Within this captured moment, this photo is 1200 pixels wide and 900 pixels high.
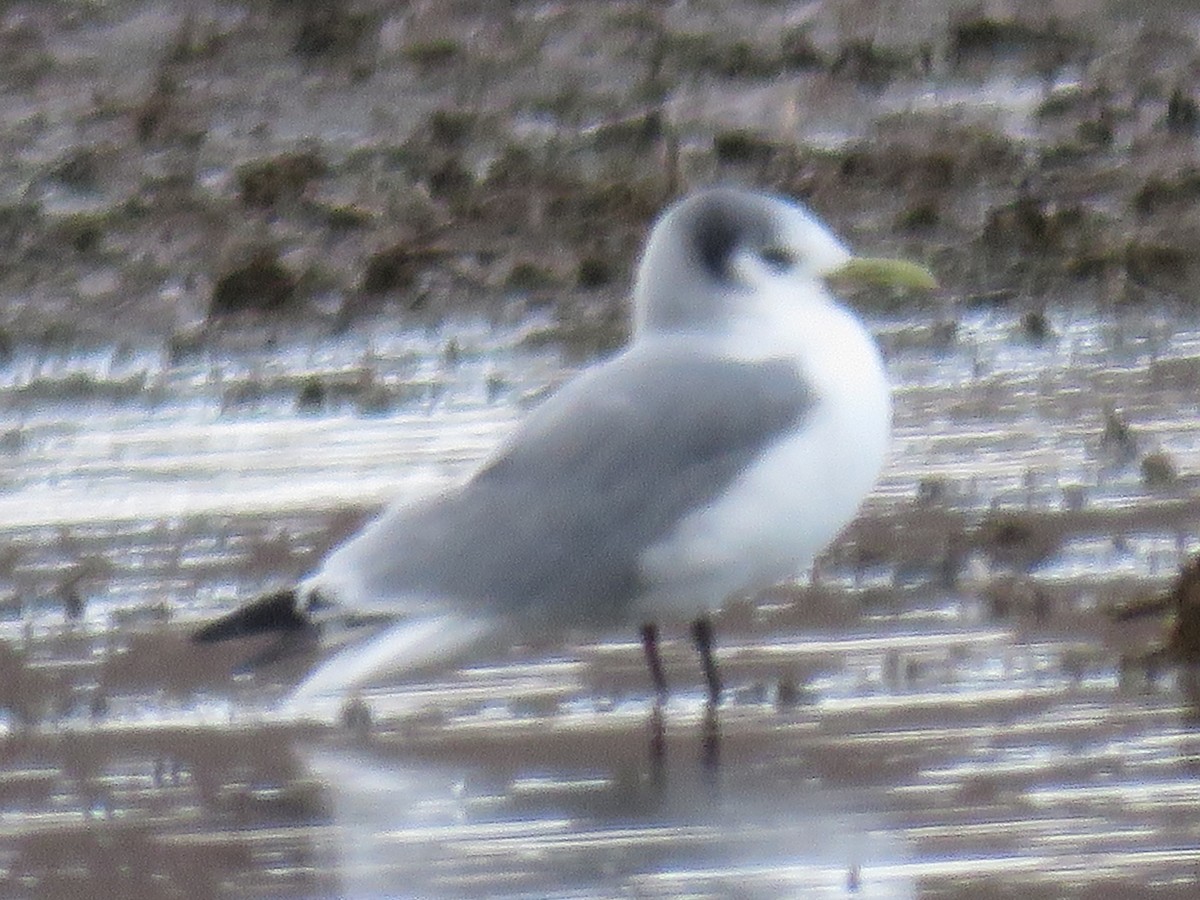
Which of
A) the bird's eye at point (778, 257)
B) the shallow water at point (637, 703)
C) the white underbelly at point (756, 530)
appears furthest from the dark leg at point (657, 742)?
the bird's eye at point (778, 257)

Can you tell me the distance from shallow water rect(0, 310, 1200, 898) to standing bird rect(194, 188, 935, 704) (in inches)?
5.4

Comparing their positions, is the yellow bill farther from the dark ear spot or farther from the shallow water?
the shallow water

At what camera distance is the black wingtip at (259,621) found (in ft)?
18.3

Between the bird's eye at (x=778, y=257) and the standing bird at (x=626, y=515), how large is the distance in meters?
0.25

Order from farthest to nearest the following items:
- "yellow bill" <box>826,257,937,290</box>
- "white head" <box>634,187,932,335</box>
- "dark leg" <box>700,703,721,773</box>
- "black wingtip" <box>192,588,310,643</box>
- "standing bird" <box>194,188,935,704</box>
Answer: "yellow bill" <box>826,257,937,290</box>, "white head" <box>634,187,932,335</box>, "standing bird" <box>194,188,935,704</box>, "black wingtip" <box>192,588,310,643</box>, "dark leg" <box>700,703,721,773</box>

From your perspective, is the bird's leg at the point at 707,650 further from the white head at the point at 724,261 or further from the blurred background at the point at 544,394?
the white head at the point at 724,261

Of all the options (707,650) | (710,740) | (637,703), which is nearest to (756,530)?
(707,650)

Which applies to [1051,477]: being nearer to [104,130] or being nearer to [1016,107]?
A: [1016,107]

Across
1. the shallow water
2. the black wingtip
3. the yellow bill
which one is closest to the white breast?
the shallow water

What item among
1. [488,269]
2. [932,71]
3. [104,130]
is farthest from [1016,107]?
[104,130]

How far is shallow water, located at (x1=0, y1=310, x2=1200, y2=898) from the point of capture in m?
4.68

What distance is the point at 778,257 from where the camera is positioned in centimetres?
635

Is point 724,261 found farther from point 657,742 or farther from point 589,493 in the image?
point 657,742

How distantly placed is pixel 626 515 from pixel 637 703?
1.06ft
